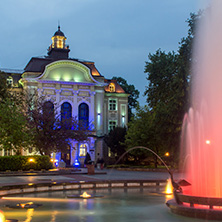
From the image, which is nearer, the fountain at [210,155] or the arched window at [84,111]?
the fountain at [210,155]

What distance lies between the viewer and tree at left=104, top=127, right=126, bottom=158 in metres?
62.0

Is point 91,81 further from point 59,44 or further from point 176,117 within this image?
point 176,117

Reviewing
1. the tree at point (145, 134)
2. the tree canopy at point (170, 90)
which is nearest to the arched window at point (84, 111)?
the tree at point (145, 134)

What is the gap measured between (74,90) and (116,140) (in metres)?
10.1

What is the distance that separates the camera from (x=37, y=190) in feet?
64.0

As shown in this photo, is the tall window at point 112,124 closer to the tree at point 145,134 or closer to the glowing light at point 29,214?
the tree at point 145,134

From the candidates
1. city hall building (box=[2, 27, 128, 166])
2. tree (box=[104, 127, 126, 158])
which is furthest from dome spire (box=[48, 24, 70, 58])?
tree (box=[104, 127, 126, 158])

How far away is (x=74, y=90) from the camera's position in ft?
210

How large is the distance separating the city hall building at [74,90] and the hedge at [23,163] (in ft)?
69.0

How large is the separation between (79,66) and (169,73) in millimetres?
24381

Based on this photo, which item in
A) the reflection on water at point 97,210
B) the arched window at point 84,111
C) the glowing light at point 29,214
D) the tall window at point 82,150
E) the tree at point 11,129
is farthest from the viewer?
the arched window at point 84,111

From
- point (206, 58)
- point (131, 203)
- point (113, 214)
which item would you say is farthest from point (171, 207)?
point (206, 58)

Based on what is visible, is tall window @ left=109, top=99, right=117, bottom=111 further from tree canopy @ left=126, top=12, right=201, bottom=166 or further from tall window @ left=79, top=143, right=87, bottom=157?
tree canopy @ left=126, top=12, right=201, bottom=166

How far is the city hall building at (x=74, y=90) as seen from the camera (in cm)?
6191
